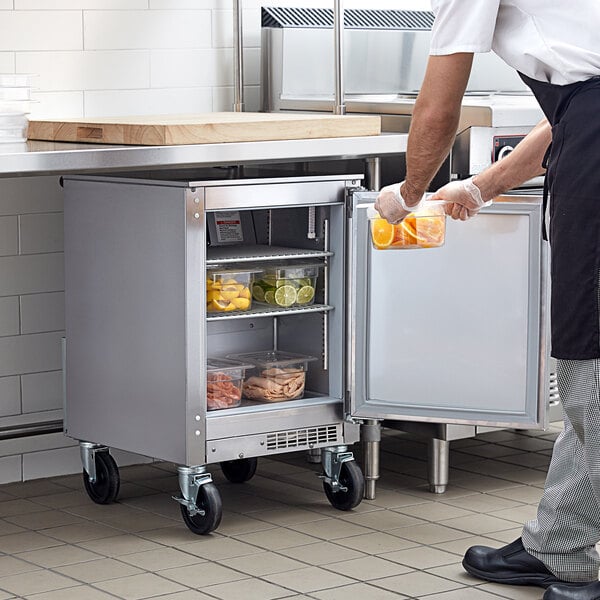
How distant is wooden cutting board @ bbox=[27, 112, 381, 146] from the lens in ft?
11.8

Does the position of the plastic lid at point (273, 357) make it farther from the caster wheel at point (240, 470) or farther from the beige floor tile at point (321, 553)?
the beige floor tile at point (321, 553)

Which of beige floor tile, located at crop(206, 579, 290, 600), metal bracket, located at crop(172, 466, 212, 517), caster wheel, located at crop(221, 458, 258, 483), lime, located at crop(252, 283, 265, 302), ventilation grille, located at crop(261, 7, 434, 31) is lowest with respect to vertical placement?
beige floor tile, located at crop(206, 579, 290, 600)

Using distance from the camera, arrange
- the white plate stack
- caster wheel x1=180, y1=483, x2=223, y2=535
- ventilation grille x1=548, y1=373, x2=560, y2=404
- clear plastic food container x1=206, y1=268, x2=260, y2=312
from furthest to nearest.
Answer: ventilation grille x1=548, y1=373, x2=560, y2=404, clear plastic food container x1=206, y1=268, x2=260, y2=312, caster wheel x1=180, y1=483, x2=223, y2=535, the white plate stack

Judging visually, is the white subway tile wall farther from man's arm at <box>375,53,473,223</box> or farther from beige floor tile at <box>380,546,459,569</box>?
man's arm at <box>375,53,473,223</box>

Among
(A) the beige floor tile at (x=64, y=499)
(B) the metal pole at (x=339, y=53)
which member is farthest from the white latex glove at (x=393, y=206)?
(A) the beige floor tile at (x=64, y=499)

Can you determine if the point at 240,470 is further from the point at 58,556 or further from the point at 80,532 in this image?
the point at 58,556

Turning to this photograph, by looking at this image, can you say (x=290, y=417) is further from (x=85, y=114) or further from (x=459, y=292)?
(x=85, y=114)

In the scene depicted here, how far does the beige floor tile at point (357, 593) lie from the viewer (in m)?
3.27

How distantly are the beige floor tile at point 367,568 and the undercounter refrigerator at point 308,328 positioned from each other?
43cm

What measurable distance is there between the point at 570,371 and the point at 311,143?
125 centimetres

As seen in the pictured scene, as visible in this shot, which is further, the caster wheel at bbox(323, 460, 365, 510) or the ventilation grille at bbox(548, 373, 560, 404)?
the ventilation grille at bbox(548, 373, 560, 404)

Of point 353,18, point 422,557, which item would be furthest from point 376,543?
point 353,18

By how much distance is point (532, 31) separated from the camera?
2.62 meters

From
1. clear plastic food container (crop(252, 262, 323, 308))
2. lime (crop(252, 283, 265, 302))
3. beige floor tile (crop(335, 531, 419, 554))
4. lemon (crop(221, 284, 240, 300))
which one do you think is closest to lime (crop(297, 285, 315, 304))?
clear plastic food container (crop(252, 262, 323, 308))
